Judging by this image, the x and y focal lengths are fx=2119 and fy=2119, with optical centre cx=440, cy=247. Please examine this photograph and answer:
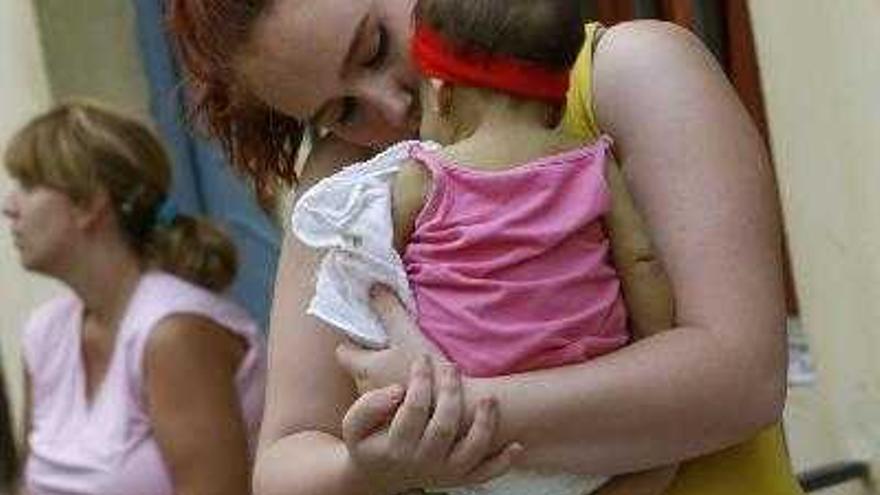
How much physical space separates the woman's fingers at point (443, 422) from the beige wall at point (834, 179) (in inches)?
81.5

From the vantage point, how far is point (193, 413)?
4379 millimetres

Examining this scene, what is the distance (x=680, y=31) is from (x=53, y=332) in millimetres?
2878

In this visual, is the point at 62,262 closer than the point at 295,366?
No

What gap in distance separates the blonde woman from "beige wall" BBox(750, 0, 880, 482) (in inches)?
47.8

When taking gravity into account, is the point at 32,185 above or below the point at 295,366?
below

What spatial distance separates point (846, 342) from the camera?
14.4ft

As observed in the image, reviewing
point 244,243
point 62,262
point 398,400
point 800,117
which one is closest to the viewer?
point 398,400

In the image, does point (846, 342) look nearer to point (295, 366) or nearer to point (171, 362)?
point (171, 362)

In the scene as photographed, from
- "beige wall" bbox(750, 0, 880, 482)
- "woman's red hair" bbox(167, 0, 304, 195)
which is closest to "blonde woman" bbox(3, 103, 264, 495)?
"beige wall" bbox(750, 0, 880, 482)

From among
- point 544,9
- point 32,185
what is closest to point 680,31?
point 544,9

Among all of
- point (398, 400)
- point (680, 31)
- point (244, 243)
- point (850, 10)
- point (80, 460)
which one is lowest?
point (244, 243)

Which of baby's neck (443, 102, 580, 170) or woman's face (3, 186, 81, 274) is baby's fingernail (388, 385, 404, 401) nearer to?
baby's neck (443, 102, 580, 170)

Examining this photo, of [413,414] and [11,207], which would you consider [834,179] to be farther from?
[413,414]

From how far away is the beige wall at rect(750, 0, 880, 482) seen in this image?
13.3 ft
